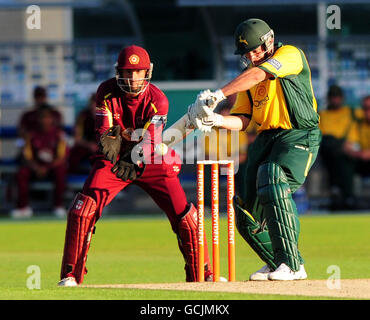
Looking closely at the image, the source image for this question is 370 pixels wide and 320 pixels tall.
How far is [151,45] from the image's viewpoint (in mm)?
20922

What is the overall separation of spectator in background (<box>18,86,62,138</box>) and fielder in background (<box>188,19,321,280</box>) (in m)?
9.73

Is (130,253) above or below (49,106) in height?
below

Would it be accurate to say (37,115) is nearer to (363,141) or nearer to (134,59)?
(363,141)

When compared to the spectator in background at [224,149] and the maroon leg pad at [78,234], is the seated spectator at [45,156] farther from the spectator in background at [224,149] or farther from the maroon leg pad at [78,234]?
the maroon leg pad at [78,234]

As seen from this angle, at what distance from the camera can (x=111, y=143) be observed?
32.0 ft

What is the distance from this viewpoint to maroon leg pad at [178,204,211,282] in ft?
33.0

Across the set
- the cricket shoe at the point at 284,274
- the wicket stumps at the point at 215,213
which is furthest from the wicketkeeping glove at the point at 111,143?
the cricket shoe at the point at 284,274

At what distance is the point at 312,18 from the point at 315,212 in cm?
362

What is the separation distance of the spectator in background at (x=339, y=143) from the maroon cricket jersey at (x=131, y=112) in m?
9.45

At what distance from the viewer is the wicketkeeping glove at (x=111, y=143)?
31.9ft

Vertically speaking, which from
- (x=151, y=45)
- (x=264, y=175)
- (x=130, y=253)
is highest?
(x=151, y=45)

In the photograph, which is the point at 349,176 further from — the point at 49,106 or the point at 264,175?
the point at 264,175
